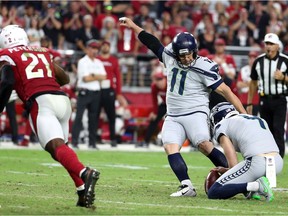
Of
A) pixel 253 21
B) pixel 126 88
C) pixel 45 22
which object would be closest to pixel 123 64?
pixel 126 88

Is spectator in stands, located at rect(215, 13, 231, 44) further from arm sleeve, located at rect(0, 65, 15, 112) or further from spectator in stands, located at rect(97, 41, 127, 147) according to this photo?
arm sleeve, located at rect(0, 65, 15, 112)

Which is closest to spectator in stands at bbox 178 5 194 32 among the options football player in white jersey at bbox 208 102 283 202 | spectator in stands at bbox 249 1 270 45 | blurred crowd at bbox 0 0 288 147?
blurred crowd at bbox 0 0 288 147

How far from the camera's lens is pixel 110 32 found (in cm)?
1997

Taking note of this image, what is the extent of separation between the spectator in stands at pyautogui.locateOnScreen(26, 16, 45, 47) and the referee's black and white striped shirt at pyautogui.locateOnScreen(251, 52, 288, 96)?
5.85 m

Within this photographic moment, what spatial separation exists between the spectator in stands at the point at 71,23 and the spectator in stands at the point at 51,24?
0.60ft

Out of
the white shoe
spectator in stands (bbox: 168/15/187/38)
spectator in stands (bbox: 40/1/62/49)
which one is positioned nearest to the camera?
the white shoe

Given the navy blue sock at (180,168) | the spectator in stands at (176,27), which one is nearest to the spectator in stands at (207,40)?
the spectator in stands at (176,27)

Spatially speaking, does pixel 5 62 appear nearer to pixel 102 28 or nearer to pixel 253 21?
pixel 102 28

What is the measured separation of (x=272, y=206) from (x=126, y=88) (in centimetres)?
1200

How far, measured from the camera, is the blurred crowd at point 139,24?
19.4 m

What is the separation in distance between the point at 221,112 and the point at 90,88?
7964mm

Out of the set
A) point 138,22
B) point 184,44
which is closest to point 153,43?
point 184,44

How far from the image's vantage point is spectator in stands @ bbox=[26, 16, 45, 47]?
59.8 ft

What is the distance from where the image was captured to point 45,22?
19719 mm
